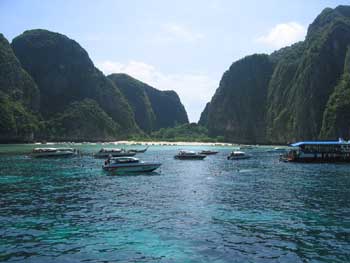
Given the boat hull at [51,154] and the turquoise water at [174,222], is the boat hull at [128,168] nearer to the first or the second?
the turquoise water at [174,222]

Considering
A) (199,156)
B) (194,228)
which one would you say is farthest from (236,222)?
(199,156)

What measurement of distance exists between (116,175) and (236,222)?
4006 centimetres

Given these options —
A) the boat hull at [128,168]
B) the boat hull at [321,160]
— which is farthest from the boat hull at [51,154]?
the boat hull at [321,160]

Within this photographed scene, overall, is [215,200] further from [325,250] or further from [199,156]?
[199,156]

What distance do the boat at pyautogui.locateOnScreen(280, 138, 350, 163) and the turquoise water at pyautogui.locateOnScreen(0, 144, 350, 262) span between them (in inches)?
1708

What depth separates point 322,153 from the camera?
9531 cm

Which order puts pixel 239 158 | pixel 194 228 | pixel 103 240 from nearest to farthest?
pixel 103 240 < pixel 194 228 < pixel 239 158

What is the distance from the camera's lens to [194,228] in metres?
28.1

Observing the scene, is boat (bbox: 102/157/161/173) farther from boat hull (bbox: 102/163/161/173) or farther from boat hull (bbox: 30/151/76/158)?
boat hull (bbox: 30/151/76/158)

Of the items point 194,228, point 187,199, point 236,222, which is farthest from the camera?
point 187,199

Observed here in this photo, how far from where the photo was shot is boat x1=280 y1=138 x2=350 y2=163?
310 ft

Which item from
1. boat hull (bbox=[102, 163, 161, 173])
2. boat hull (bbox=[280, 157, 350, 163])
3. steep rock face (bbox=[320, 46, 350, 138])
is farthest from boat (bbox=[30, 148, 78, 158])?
steep rock face (bbox=[320, 46, 350, 138])

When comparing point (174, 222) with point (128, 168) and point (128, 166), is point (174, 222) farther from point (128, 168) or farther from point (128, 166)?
point (128, 168)

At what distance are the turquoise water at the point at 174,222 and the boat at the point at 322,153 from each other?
43.4 meters
